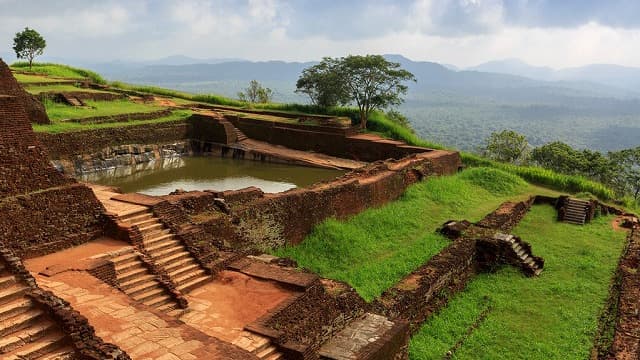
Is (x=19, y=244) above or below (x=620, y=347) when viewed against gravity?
above

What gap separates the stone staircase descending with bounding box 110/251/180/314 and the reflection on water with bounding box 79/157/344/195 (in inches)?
371

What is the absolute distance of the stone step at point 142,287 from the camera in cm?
836

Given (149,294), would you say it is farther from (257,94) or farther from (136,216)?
(257,94)

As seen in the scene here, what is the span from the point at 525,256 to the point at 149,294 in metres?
9.43

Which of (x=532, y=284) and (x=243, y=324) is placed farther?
(x=532, y=284)

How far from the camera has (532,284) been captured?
1232 centimetres

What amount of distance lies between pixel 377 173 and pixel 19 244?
492 inches

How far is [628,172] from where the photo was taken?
29.7 m

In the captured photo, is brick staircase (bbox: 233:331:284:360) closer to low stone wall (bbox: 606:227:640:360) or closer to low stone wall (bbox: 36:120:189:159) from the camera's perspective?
low stone wall (bbox: 606:227:640:360)

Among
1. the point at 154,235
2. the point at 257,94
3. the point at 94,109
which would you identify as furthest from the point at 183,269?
the point at 257,94

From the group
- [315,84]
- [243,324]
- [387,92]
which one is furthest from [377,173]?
[315,84]

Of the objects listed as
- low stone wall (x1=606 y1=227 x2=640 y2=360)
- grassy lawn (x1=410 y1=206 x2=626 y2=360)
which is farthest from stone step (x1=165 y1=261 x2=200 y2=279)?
low stone wall (x1=606 y1=227 x2=640 y2=360)

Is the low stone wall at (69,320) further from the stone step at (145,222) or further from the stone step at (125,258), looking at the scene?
the stone step at (145,222)

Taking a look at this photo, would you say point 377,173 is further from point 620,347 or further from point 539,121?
point 539,121
